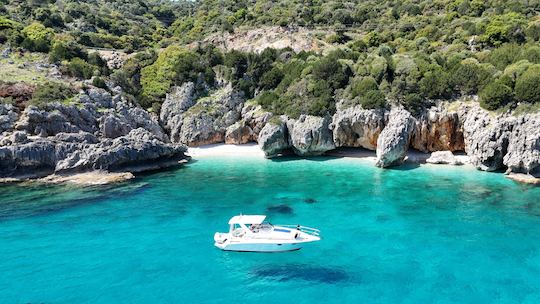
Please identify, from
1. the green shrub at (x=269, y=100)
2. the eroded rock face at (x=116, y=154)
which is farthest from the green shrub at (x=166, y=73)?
the eroded rock face at (x=116, y=154)

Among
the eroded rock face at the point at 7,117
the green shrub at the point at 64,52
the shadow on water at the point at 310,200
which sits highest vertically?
the green shrub at the point at 64,52

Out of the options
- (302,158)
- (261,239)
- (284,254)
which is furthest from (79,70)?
(284,254)

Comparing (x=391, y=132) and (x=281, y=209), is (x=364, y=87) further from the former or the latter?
(x=281, y=209)

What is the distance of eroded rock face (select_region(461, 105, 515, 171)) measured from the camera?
39812 mm

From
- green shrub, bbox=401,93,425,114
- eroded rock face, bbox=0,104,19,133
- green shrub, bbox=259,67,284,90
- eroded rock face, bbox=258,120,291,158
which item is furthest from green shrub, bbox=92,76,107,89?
green shrub, bbox=401,93,425,114

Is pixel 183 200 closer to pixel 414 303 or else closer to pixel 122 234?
pixel 122 234

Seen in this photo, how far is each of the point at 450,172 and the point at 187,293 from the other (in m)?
34.8

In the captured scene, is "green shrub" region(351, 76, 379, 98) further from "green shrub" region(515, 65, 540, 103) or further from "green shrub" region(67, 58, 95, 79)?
"green shrub" region(67, 58, 95, 79)

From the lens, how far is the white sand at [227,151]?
55.8 meters

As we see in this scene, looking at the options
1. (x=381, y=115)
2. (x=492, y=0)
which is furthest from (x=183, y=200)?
(x=492, y=0)

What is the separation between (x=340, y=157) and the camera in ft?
170

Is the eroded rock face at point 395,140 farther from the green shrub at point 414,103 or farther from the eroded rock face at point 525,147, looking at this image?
the eroded rock face at point 525,147

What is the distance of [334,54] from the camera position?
6088cm

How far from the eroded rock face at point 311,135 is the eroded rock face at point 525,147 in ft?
69.9
